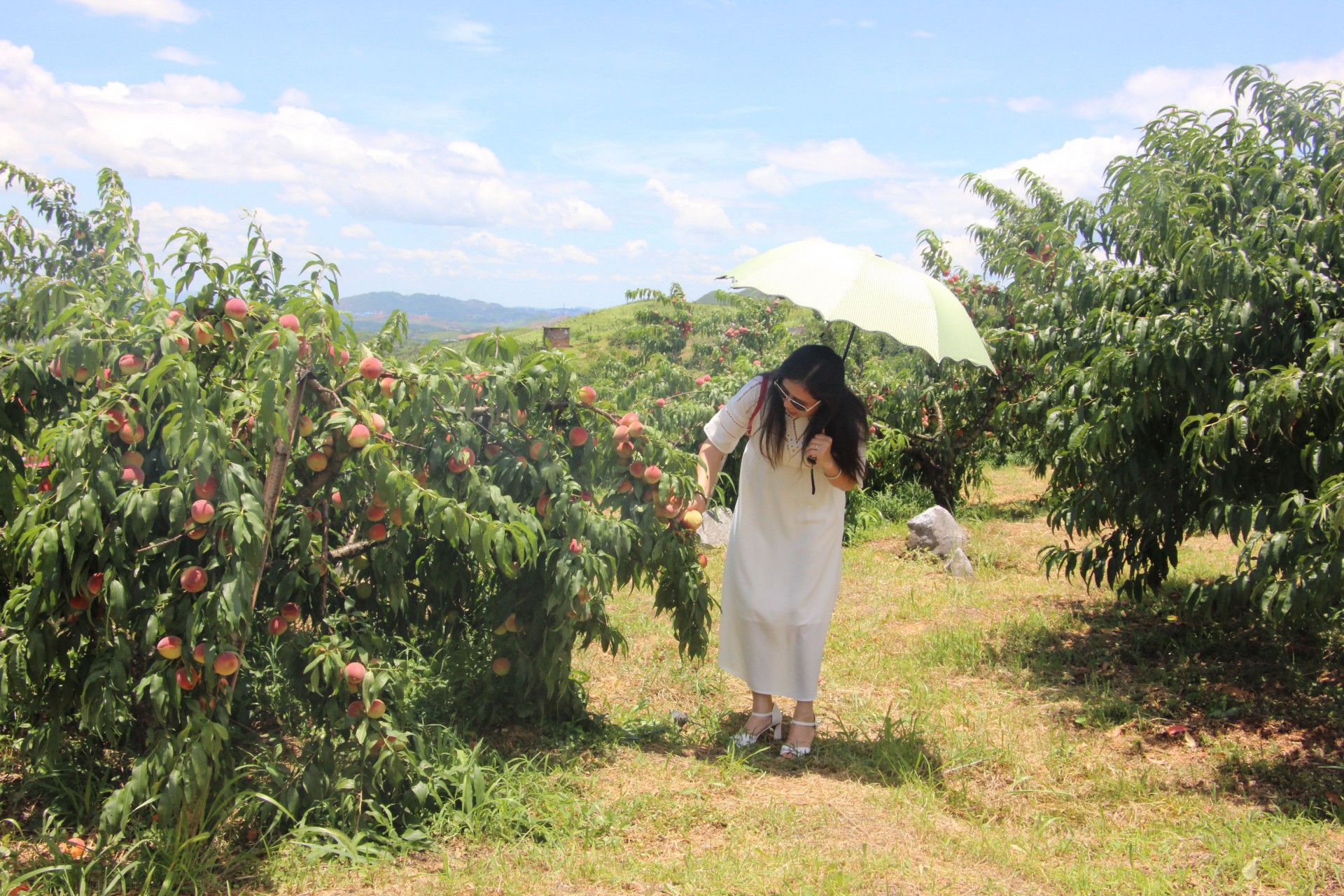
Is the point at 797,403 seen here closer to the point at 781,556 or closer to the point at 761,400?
the point at 761,400

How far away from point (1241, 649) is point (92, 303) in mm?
5074

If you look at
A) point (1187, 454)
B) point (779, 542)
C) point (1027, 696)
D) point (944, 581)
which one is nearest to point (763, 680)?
point (779, 542)

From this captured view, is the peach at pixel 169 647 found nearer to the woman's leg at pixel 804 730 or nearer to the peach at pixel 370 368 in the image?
the peach at pixel 370 368

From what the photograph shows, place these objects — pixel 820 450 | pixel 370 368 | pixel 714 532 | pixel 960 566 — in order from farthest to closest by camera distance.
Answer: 1. pixel 714 532
2. pixel 960 566
3. pixel 820 450
4. pixel 370 368

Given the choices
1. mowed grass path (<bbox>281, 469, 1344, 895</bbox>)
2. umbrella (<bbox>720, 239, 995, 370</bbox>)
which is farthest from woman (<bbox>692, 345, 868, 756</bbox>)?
mowed grass path (<bbox>281, 469, 1344, 895</bbox>)

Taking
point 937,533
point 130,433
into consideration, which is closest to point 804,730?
point 130,433

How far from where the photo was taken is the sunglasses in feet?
11.0

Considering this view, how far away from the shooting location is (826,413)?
3.34 meters

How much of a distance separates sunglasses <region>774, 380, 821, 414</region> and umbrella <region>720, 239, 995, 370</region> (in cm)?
23

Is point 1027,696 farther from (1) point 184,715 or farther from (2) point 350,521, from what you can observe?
(1) point 184,715

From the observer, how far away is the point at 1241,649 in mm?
4715

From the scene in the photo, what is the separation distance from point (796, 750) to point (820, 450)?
1148 mm

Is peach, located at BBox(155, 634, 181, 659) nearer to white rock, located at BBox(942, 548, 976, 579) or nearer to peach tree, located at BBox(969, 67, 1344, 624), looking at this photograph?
peach tree, located at BBox(969, 67, 1344, 624)

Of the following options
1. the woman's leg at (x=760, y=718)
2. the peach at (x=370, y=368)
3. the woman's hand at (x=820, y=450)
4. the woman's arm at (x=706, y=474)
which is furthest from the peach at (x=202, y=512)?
the woman's leg at (x=760, y=718)
